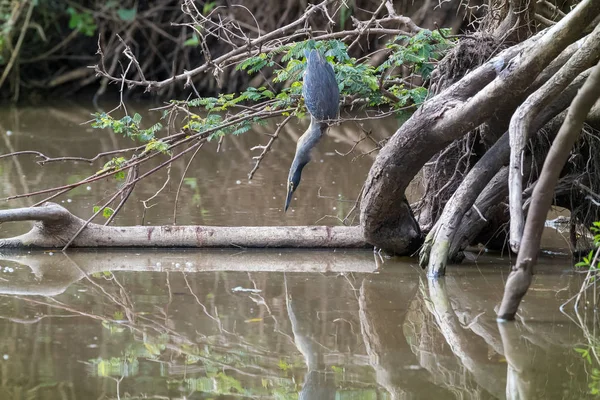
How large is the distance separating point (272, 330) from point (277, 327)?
0.13 feet

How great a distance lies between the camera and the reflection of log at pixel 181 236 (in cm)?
465

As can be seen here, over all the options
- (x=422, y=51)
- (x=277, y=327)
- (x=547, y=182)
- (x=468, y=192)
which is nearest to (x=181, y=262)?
(x=277, y=327)

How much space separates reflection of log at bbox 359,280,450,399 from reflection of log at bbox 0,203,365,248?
2.15 feet

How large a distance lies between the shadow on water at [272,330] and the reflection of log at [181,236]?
0.30 feet

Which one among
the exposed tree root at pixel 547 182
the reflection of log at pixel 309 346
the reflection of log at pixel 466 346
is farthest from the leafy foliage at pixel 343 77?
the exposed tree root at pixel 547 182

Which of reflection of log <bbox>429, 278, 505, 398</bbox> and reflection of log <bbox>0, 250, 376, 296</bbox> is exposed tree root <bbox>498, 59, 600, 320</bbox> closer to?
reflection of log <bbox>429, 278, 505, 398</bbox>

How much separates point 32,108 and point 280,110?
7.70 m

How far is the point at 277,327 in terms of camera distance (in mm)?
3473

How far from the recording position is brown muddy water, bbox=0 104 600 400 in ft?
9.38

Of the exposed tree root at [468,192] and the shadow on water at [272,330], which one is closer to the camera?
the shadow on water at [272,330]

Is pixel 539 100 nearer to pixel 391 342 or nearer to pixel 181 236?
pixel 391 342

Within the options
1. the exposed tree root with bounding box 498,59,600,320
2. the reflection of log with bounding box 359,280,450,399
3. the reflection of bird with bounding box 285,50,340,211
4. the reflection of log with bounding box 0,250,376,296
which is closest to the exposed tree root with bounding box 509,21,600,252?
the exposed tree root with bounding box 498,59,600,320

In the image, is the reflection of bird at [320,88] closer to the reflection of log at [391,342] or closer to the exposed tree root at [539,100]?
the reflection of log at [391,342]

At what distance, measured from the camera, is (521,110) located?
3545 mm
